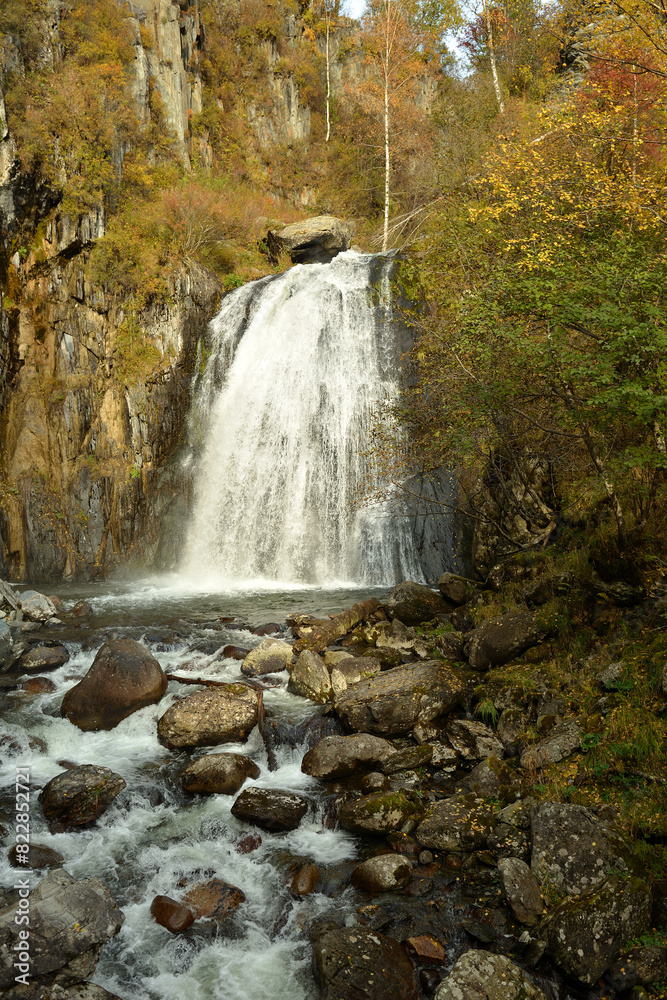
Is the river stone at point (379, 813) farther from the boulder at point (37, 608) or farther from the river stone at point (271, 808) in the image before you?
the boulder at point (37, 608)

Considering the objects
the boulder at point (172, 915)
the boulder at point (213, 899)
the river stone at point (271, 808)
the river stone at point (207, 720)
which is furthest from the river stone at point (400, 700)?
the boulder at point (172, 915)

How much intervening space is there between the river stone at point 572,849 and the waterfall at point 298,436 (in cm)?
1029

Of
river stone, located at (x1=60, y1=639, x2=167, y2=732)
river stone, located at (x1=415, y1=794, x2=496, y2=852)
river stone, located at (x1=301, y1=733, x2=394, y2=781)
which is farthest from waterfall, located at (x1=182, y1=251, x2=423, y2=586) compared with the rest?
river stone, located at (x1=415, y1=794, x2=496, y2=852)

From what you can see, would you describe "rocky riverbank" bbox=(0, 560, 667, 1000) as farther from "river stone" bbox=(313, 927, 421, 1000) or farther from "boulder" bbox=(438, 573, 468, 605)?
"boulder" bbox=(438, 573, 468, 605)

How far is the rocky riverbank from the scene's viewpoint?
4188 millimetres

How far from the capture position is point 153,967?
4473mm

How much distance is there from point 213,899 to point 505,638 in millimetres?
4789

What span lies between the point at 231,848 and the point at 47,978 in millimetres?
1910

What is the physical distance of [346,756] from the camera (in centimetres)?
672

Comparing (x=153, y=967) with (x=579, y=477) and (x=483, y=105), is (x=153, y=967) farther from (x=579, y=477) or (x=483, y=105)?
(x=483, y=105)

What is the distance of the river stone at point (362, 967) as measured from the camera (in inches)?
160

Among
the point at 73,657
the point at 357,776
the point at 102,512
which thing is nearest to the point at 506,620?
the point at 357,776

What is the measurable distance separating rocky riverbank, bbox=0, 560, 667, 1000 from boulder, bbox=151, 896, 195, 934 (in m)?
0.01

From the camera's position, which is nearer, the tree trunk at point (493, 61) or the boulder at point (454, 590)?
the boulder at point (454, 590)
